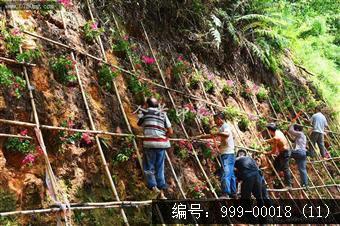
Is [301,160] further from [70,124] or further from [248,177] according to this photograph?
[70,124]

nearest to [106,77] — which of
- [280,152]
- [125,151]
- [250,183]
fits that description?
[125,151]

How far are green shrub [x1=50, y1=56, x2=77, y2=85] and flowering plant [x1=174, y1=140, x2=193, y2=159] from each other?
168cm

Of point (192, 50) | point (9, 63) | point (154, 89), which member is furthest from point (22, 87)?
point (192, 50)

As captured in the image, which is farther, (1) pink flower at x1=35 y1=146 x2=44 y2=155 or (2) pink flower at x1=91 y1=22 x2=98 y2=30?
(2) pink flower at x1=91 y1=22 x2=98 y2=30

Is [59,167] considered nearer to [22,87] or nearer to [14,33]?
[22,87]

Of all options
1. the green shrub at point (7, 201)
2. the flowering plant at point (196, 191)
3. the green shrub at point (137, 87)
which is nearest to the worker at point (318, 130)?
the flowering plant at point (196, 191)

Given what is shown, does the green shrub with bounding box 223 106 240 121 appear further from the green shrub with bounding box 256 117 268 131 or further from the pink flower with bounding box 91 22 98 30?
the pink flower with bounding box 91 22 98 30

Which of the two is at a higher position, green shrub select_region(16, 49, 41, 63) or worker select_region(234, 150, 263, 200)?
green shrub select_region(16, 49, 41, 63)

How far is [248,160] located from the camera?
17.6 feet

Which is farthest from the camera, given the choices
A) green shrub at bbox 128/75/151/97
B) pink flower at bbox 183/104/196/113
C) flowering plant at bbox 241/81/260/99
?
flowering plant at bbox 241/81/260/99

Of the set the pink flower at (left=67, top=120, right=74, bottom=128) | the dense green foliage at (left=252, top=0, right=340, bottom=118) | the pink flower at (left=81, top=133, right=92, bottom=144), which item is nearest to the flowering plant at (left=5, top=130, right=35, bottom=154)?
the pink flower at (left=67, top=120, right=74, bottom=128)

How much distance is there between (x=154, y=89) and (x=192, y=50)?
1776 millimetres

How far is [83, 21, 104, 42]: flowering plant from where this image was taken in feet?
16.9
